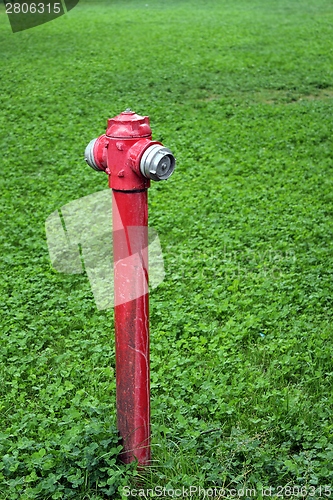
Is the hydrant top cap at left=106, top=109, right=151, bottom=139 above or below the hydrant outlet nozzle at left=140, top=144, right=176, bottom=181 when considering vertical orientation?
above

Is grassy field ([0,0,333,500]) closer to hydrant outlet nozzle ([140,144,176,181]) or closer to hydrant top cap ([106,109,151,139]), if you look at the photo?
hydrant outlet nozzle ([140,144,176,181])

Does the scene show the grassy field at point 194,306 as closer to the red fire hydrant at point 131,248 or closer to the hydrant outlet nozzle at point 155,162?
the red fire hydrant at point 131,248

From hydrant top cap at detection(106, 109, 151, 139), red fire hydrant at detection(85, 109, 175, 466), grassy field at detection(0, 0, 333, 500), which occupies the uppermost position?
hydrant top cap at detection(106, 109, 151, 139)

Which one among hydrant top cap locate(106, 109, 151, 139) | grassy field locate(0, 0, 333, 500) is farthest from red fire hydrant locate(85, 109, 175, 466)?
grassy field locate(0, 0, 333, 500)

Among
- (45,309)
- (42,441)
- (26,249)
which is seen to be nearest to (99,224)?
(26,249)

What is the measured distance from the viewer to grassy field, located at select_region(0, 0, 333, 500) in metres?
2.63

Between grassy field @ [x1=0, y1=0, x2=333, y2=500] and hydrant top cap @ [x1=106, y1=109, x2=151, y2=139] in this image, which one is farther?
grassy field @ [x1=0, y1=0, x2=333, y2=500]

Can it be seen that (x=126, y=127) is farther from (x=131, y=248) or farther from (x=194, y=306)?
(x=194, y=306)

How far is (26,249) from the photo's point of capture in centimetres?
518

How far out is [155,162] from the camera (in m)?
2.04

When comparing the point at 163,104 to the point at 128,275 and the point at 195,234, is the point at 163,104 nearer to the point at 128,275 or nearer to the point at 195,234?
the point at 195,234

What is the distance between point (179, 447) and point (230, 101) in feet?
30.3

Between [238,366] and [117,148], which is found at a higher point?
[117,148]

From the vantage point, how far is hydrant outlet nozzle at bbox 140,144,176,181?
2.05 m
